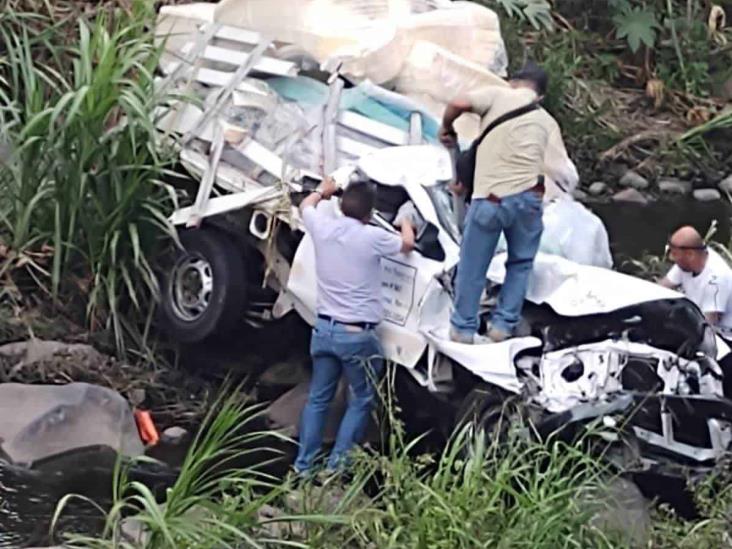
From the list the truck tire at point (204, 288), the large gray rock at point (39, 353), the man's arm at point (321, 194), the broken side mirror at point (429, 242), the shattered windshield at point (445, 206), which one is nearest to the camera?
the man's arm at point (321, 194)

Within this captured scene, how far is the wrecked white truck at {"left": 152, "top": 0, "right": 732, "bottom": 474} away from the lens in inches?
328

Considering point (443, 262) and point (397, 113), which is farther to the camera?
point (397, 113)

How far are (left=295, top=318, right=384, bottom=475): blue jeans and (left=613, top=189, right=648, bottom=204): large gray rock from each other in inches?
316

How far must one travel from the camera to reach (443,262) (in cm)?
917

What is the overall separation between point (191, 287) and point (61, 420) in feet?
4.73

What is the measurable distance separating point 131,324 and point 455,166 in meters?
2.36

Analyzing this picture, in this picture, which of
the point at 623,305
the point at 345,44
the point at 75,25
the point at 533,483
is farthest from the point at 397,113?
the point at 533,483

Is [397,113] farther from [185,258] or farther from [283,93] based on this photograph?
[185,258]

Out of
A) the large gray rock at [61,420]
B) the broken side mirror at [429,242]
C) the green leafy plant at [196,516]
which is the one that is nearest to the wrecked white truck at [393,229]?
the broken side mirror at [429,242]

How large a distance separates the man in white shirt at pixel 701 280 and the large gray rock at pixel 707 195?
766cm

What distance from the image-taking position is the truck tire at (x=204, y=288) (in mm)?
10039

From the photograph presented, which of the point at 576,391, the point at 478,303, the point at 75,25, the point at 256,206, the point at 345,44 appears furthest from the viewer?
the point at 75,25

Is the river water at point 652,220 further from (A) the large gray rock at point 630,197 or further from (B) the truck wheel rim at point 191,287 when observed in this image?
(B) the truck wheel rim at point 191,287

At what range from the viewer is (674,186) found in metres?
16.9
